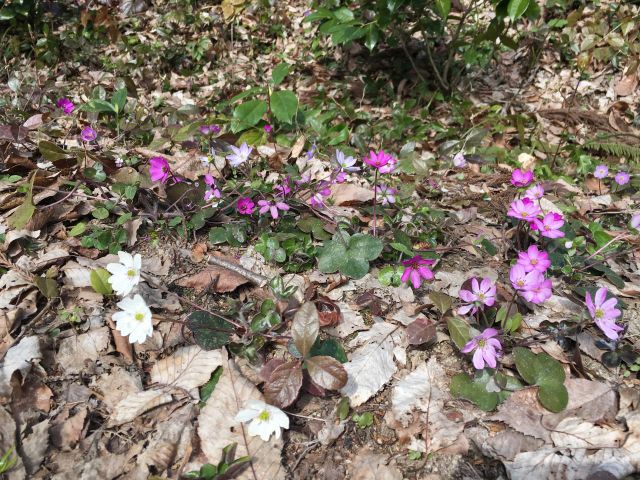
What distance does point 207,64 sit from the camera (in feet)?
14.4

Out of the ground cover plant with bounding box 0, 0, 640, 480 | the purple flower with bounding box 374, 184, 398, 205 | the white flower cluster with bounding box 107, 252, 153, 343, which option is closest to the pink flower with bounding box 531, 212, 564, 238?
the ground cover plant with bounding box 0, 0, 640, 480

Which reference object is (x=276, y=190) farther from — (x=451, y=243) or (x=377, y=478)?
(x=377, y=478)

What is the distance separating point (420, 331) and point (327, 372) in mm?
409

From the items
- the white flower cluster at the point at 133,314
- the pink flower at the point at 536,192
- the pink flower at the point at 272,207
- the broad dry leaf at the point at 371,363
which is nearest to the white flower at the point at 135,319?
the white flower cluster at the point at 133,314

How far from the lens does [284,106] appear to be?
8.16 ft

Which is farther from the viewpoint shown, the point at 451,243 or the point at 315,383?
the point at 451,243

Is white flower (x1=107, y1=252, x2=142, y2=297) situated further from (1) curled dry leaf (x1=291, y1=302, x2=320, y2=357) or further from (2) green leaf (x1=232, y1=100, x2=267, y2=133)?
(2) green leaf (x1=232, y1=100, x2=267, y2=133)

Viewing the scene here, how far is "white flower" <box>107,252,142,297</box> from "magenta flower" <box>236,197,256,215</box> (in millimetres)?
683

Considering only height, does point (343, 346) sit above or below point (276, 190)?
below

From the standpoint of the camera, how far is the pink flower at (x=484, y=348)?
146 centimetres

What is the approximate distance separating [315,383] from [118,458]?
0.62 meters

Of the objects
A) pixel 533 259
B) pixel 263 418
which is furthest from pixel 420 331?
pixel 263 418

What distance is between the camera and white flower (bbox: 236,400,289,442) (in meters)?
1.33

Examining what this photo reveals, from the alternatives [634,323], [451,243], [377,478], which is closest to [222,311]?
[377,478]
